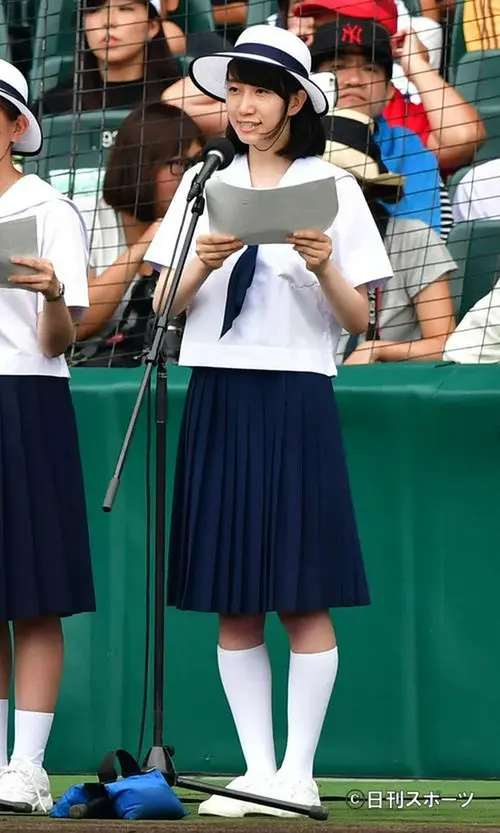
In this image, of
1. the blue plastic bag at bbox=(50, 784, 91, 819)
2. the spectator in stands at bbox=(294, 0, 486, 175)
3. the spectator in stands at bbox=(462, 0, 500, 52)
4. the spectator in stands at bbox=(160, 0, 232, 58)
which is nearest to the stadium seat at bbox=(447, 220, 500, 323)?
the spectator in stands at bbox=(294, 0, 486, 175)

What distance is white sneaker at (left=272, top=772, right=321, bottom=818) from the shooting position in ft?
11.7

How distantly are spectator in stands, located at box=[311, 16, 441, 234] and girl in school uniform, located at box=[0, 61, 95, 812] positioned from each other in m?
2.18

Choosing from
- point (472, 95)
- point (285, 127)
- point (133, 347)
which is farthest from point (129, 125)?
point (285, 127)

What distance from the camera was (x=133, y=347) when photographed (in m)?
5.26

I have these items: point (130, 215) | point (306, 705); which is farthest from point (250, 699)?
point (130, 215)

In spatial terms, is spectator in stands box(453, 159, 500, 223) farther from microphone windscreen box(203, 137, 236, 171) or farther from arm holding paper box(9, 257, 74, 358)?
arm holding paper box(9, 257, 74, 358)

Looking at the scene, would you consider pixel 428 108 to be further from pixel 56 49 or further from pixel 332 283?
pixel 332 283

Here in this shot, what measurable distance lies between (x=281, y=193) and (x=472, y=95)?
329 cm

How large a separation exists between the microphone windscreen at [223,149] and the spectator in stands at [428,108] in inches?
95.4

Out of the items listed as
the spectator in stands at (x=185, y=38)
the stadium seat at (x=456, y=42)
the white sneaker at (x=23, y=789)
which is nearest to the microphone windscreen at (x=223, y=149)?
the white sneaker at (x=23, y=789)

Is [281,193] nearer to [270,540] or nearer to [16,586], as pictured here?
[270,540]

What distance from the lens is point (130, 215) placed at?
5.67 metres

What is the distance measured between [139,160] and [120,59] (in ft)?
2.61

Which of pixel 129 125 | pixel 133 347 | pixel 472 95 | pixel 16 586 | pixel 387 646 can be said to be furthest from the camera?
pixel 472 95
